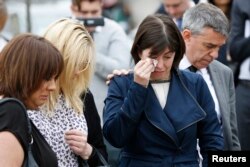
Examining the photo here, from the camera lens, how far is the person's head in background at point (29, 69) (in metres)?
3.54

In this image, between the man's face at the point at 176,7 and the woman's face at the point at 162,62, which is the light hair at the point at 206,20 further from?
the man's face at the point at 176,7

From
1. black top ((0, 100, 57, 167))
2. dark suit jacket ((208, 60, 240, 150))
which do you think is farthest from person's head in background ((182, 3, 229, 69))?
black top ((0, 100, 57, 167))

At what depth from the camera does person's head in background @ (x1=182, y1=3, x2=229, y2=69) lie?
4781 millimetres

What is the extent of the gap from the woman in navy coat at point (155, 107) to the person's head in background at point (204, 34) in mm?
561

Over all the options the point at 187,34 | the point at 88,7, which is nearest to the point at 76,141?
the point at 187,34

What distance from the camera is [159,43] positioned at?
161 inches

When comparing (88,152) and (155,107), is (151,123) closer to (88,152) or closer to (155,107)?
(155,107)

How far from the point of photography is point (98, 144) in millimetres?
4332

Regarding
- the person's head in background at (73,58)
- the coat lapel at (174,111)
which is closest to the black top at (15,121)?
the person's head in background at (73,58)

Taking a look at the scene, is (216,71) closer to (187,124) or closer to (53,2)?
(187,124)

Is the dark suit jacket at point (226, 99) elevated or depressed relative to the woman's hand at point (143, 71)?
Result: depressed

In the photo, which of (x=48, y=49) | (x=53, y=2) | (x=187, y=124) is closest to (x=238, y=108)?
(x=187, y=124)

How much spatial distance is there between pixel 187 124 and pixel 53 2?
5.44 metres

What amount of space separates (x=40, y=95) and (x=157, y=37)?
0.78m
